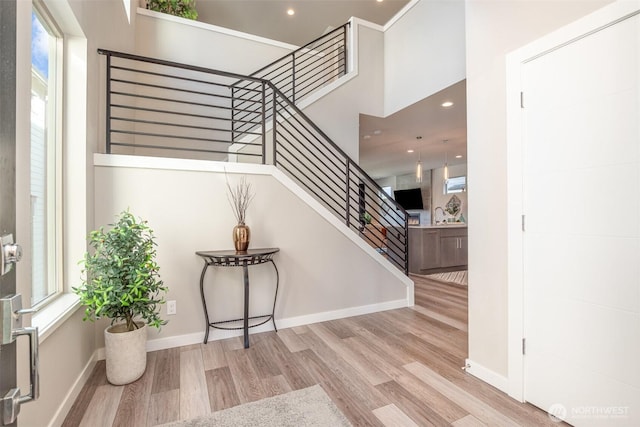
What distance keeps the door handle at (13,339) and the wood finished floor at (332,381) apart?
4.28 feet

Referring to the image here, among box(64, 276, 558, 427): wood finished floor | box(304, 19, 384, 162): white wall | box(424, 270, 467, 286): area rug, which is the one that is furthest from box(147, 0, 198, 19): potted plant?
box(424, 270, 467, 286): area rug

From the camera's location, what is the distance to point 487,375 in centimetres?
208

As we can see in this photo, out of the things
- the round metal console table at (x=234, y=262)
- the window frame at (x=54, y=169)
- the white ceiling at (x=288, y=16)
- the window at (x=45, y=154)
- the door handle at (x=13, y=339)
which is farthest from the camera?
the white ceiling at (x=288, y=16)

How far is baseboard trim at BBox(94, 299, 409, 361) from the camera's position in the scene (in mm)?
2600

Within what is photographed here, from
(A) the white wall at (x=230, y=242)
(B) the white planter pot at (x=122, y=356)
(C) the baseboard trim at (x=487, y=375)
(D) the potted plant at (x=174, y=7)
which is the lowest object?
(C) the baseboard trim at (x=487, y=375)

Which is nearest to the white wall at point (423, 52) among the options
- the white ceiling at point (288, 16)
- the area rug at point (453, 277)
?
the white ceiling at point (288, 16)

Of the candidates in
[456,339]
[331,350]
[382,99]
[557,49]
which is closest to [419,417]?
[331,350]

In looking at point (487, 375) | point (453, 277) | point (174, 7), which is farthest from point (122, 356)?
point (453, 277)

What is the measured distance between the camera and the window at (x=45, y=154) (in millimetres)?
1701

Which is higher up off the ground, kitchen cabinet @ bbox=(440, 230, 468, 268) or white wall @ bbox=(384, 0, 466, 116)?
white wall @ bbox=(384, 0, 466, 116)

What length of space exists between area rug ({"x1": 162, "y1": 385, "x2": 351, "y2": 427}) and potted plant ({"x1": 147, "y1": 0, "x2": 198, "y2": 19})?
5.12 metres

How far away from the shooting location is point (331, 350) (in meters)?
2.57

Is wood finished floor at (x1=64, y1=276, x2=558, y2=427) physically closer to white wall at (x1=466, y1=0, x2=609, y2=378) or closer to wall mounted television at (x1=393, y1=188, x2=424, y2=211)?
white wall at (x1=466, y1=0, x2=609, y2=378)

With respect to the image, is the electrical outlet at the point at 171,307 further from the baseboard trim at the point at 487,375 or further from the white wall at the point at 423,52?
the white wall at the point at 423,52
